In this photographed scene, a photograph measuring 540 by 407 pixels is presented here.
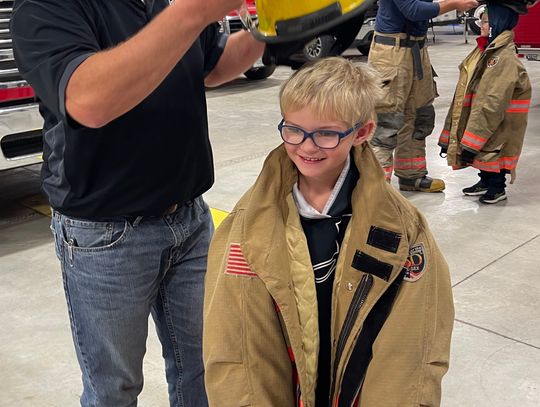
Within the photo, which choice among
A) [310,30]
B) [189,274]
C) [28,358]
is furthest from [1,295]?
[310,30]

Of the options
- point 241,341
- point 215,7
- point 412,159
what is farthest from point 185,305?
point 412,159

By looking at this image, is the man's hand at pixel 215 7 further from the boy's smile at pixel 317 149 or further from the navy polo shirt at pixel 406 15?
the navy polo shirt at pixel 406 15

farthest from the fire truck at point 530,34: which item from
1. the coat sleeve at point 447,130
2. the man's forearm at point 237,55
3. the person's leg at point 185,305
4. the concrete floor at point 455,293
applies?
the person's leg at point 185,305

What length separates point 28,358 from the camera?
3.41m

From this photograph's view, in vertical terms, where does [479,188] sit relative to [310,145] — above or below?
below

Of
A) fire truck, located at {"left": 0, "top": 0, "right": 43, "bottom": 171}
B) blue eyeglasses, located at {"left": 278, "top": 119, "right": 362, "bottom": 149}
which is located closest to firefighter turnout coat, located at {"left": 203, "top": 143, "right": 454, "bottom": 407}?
blue eyeglasses, located at {"left": 278, "top": 119, "right": 362, "bottom": 149}

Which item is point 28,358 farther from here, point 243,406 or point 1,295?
point 243,406

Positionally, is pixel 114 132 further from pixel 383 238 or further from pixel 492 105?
pixel 492 105

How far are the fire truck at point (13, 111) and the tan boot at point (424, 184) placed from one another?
283 centimetres

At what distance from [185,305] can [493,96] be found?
351cm

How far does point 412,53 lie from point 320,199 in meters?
3.65

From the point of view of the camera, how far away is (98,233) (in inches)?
74.7

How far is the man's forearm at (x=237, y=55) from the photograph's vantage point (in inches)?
84.0

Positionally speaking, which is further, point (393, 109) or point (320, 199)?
point (393, 109)
